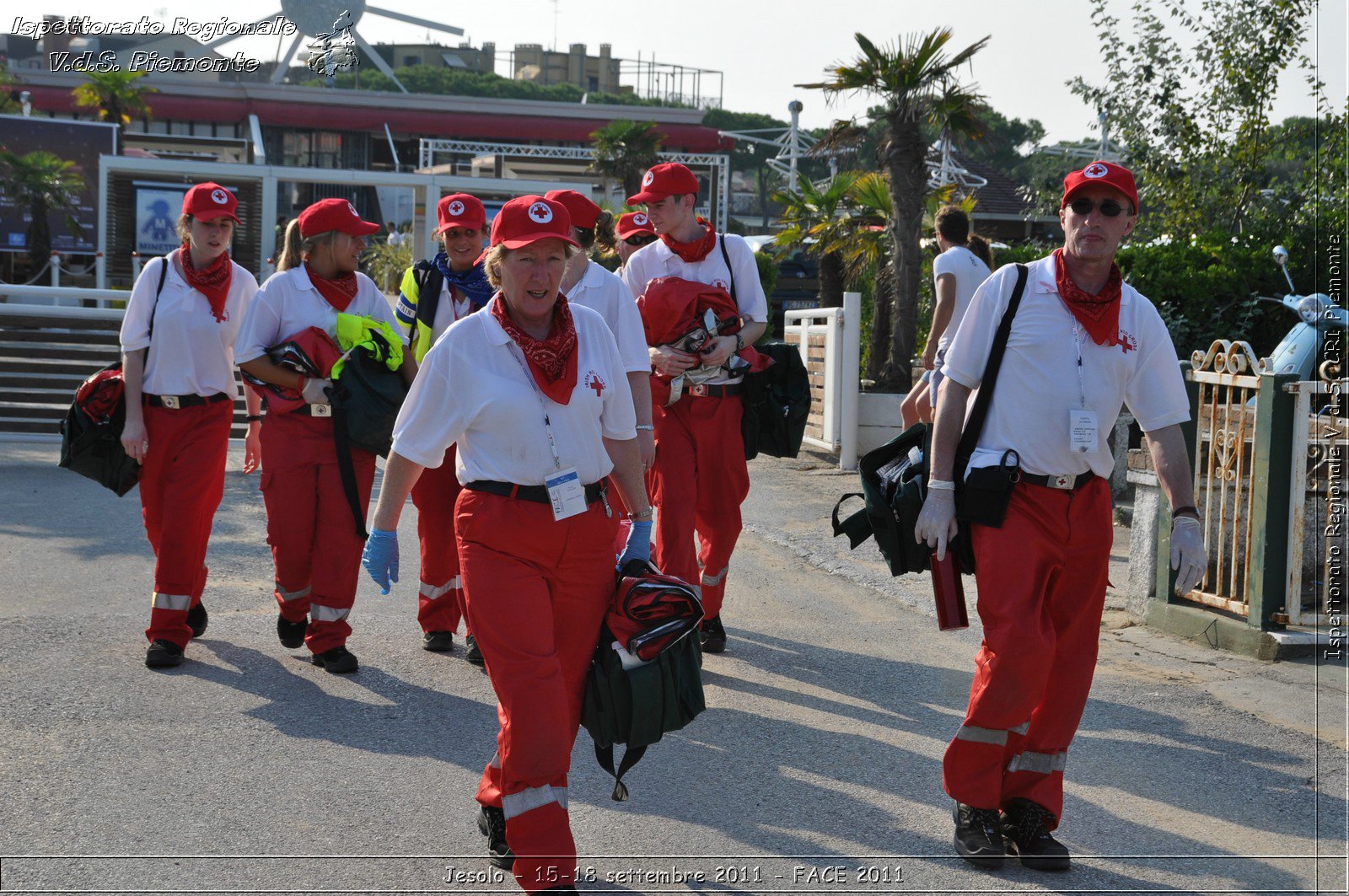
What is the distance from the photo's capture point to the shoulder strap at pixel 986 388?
426 centimetres

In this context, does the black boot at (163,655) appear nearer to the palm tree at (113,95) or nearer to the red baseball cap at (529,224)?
the red baseball cap at (529,224)

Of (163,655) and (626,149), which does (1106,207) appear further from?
(626,149)

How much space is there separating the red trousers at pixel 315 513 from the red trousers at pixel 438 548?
322 mm

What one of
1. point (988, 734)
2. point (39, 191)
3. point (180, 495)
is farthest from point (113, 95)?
point (988, 734)

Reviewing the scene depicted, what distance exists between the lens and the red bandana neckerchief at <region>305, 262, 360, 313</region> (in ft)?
20.4

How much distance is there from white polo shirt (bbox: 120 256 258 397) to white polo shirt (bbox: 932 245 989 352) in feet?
12.4

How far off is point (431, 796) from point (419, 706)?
109 centimetres

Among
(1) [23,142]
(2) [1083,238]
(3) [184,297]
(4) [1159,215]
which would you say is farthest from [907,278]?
(1) [23,142]

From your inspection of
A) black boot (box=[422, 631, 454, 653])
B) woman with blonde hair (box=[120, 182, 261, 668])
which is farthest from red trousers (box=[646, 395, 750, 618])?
woman with blonde hair (box=[120, 182, 261, 668])

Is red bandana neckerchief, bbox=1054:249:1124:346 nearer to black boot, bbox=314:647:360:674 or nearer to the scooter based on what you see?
black boot, bbox=314:647:360:674

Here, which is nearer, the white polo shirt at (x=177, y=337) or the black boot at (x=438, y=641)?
the white polo shirt at (x=177, y=337)

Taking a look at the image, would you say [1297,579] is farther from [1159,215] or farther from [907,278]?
[1159,215]

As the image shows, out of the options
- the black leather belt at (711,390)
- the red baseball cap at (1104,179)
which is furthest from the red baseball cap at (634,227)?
the red baseball cap at (1104,179)

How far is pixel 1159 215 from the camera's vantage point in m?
17.1
